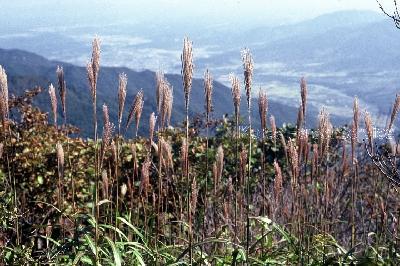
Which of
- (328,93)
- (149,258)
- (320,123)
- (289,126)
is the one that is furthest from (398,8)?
(328,93)

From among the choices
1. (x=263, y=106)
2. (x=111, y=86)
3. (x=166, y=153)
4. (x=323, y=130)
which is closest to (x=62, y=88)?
(x=166, y=153)

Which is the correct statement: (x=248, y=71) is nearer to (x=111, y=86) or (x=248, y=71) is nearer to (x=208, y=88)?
(x=208, y=88)

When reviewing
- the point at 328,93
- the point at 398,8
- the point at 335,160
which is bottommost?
the point at 328,93

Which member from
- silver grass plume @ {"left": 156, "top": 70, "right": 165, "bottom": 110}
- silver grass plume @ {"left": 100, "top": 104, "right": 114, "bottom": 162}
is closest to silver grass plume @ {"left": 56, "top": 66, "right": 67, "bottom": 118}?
silver grass plume @ {"left": 100, "top": 104, "right": 114, "bottom": 162}

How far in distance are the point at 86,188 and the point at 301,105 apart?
4198mm

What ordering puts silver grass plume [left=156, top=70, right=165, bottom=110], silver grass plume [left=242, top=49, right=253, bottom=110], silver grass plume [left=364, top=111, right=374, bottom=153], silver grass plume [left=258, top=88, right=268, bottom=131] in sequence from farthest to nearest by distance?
silver grass plume [left=364, top=111, right=374, bottom=153] → silver grass plume [left=258, top=88, right=268, bottom=131] → silver grass plume [left=156, top=70, right=165, bottom=110] → silver grass plume [left=242, top=49, right=253, bottom=110]

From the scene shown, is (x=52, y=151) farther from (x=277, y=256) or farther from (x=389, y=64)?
(x=389, y=64)

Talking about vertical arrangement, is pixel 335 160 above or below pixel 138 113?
below

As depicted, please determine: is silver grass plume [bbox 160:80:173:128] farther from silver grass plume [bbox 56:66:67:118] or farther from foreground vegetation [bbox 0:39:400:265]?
silver grass plume [bbox 56:66:67:118]

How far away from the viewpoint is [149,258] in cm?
387

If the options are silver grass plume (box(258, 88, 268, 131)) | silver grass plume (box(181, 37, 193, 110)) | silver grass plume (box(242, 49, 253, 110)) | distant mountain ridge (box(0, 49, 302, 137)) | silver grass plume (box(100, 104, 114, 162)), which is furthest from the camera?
distant mountain ridge (box(0, 49, 302, 137))

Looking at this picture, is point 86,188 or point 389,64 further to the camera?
point 389,64

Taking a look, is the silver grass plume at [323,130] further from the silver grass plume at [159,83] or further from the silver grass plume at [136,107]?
the silver grass plume at [136,107]

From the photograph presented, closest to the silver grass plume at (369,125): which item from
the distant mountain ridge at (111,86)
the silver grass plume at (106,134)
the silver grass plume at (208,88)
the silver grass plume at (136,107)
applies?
the silver grass plume at (208,88)
